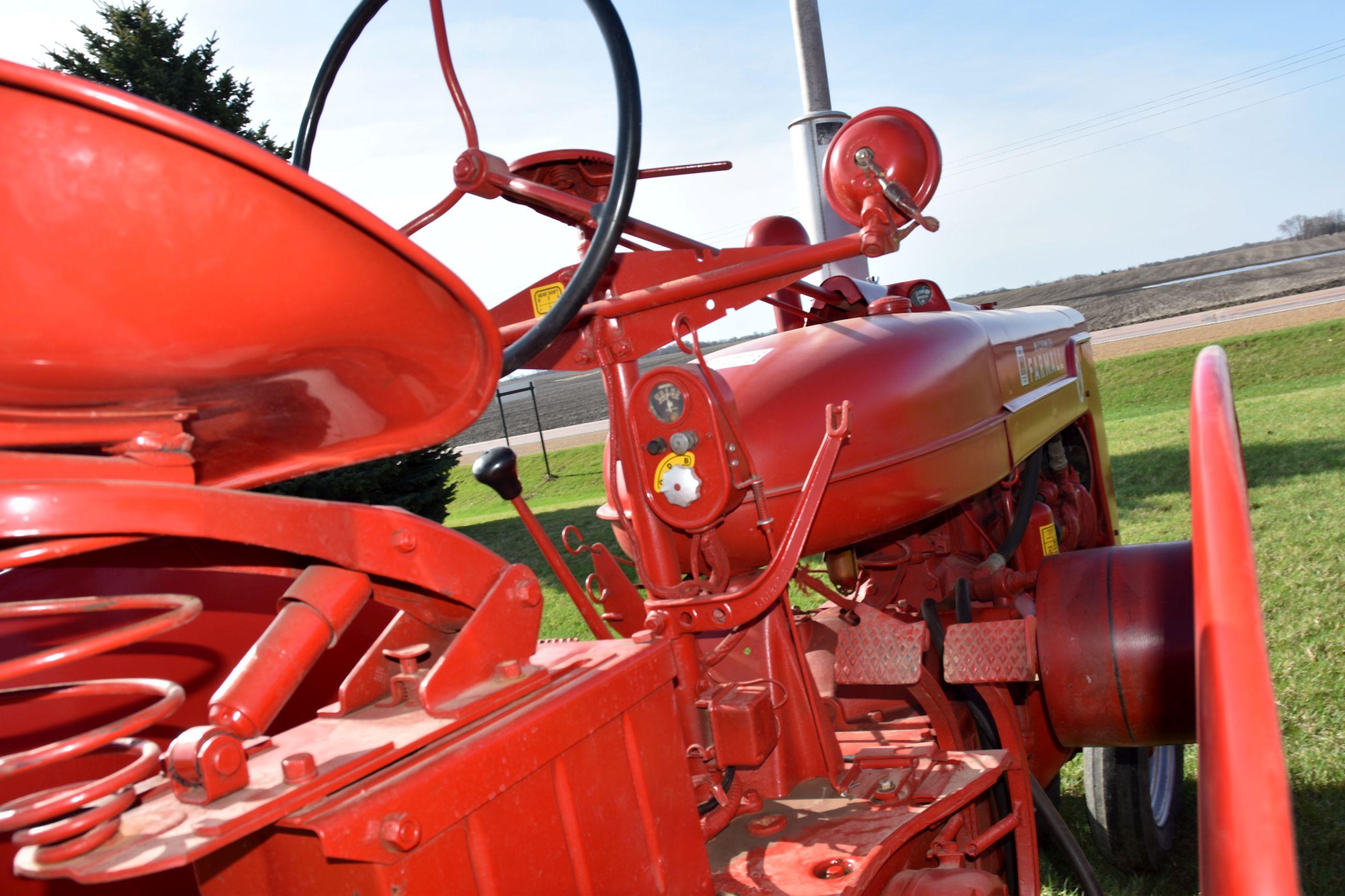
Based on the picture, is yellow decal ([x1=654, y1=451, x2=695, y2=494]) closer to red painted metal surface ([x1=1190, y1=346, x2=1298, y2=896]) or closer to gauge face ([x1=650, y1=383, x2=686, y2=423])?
gauge face ([x1=650, y1=383, x2=686, y2=423])

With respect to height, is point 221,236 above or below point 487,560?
above

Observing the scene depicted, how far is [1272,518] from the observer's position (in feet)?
20.8

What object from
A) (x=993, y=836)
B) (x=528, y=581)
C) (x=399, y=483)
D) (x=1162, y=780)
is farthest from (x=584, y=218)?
(x=399, y=483)

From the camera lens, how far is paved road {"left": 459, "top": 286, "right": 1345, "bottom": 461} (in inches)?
754

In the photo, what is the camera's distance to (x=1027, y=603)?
9.28ft

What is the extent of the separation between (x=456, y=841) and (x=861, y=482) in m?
1.27

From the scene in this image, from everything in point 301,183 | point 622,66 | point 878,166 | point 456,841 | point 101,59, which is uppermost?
point 101,59

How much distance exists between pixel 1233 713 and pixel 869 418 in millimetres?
1455

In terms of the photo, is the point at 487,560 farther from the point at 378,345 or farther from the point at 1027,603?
the point at 1027,603

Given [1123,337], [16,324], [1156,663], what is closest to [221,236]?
[16,324]

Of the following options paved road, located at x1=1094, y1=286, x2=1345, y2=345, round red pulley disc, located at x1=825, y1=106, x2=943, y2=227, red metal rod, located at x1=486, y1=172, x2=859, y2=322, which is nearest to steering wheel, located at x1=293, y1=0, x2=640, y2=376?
red metal rod, located at x1=486, y1=172, x2=859, y2=322

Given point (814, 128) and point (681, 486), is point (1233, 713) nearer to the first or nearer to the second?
point (681, 486)

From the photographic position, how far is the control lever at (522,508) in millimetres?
2121

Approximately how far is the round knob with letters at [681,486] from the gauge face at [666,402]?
104 millimetres
